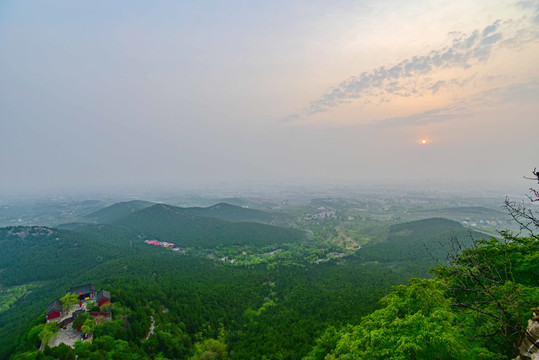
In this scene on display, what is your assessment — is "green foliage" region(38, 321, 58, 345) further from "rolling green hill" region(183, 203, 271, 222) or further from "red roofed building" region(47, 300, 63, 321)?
"rolling green hill" region(183, 203, 271, 222)

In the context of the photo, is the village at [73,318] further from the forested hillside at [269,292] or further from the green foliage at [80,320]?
the forested hillside at [269,292]

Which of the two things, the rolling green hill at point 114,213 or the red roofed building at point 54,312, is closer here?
the red roofed building at point 54,312

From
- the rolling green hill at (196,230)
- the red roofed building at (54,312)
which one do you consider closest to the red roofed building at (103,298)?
the red roofed building at (54,312)

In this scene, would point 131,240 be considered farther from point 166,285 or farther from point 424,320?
point 424,320

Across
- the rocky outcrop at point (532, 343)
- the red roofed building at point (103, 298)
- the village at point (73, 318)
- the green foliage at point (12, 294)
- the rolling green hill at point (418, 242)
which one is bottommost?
the green foliage at point (12, 294)

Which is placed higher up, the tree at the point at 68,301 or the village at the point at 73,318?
the tree at the point at 68,301

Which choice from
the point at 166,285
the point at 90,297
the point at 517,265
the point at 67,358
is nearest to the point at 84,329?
the point at 67,358

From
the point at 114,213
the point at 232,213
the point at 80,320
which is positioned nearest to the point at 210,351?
the point at 80,320

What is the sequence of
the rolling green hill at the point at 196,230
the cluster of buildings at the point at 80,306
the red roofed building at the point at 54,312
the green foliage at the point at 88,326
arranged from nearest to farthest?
the green foliage at the point at 88,326 → the red roofed building at the point at 54,312 → the cluster of buildings at the point at 80,306 → the rolling green hill at the point at 196,230

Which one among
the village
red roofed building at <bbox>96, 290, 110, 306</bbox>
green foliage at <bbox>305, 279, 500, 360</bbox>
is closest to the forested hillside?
green foliage at <bbox>305, 279, 500, 360</bbox>
